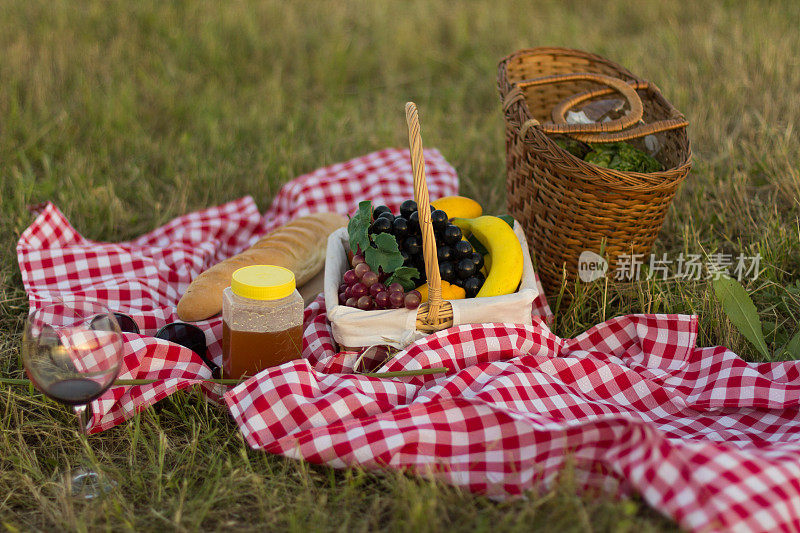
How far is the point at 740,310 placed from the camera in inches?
91.3

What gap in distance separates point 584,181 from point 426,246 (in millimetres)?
676

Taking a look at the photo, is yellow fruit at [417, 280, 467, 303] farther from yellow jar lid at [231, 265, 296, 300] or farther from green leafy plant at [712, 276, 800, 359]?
green leafy plant at [712, 276, 800, 359]

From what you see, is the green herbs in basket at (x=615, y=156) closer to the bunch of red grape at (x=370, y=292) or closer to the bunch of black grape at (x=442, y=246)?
the bunch of black grape at (x=442, y=246)

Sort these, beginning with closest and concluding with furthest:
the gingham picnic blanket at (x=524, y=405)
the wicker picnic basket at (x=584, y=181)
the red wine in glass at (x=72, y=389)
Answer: the gingham picnic blanket at (x=524, y=405) → the red wine in glass at (x=72, y=389) → the wicker picnic basket at (x=584, y=181)

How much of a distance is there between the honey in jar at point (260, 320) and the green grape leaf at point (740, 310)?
4.33 ft

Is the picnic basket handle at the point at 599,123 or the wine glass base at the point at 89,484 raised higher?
the picnic basket handle at the point at 599,123

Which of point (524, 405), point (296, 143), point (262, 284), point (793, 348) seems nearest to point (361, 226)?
point (262, 284)

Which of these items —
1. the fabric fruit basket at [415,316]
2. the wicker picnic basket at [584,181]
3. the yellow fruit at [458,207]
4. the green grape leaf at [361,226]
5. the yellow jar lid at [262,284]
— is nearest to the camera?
the yellow jar lid at [262,284]

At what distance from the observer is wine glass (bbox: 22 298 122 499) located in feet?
5.49

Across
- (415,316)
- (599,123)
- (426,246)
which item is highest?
(599,123)

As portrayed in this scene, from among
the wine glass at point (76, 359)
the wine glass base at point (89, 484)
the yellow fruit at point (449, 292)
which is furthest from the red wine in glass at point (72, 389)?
the yellow fruit at point (449, 292)

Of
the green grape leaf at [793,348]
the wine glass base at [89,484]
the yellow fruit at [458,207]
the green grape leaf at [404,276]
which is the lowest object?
the wine glass base at [89,484]

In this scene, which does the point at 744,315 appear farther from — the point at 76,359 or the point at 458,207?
the point at 76,359

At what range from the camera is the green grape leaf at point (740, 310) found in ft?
7.46
